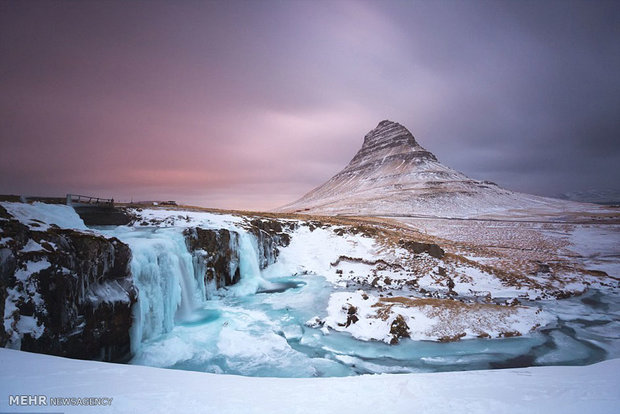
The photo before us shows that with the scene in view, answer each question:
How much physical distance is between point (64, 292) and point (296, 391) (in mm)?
10562

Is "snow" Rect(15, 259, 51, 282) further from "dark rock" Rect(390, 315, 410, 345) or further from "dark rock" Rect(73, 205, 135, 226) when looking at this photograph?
"dark rock" Rect(390, 315, 410, 345)

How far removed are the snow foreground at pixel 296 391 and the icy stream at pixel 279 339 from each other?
6643 mm

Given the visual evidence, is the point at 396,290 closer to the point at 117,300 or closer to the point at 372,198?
the point at 117,300

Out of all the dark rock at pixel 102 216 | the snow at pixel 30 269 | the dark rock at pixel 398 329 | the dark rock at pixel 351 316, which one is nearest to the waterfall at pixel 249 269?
the dark rock at pixel 351 316

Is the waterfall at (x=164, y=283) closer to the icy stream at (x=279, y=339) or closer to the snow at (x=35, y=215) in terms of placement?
Result: the icy stream at (x=279, y=339)

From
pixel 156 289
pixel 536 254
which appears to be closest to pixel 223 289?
pixel 156 289

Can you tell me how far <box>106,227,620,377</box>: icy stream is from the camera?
1231cm

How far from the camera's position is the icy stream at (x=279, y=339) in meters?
12.3

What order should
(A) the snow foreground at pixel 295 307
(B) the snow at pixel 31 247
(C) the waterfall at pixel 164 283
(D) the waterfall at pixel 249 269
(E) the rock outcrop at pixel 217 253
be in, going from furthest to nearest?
(D) the waterfall at pixel 249 269 < (E) the rock outcrop at pixel 217 253 < (C) the waterfall at pixel 164 283 < (A) the snow foreground at pixel 295 307 < (B) the snow at pixel 31 247

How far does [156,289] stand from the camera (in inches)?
601

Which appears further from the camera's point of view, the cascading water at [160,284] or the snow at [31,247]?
the cascading water at [160,284]

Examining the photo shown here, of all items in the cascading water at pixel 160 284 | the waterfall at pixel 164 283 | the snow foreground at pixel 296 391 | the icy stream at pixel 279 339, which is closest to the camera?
the snow foreground at pixel 296 391

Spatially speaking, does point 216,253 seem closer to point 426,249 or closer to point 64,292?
point 64,292

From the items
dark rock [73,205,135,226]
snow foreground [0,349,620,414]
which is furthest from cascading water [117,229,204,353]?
snow foreground [0,349,620,414]
